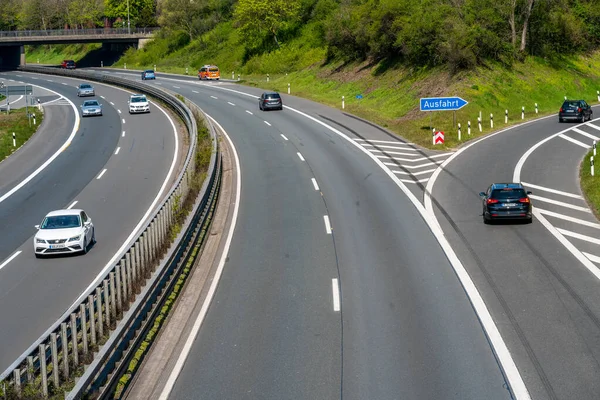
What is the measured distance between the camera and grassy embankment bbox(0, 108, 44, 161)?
49.0 meters

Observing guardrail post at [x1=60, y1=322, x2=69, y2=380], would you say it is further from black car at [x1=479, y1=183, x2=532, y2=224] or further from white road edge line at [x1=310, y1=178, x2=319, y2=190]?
white road edge line at [x1=310, y1=178, x2=319, y2=190]

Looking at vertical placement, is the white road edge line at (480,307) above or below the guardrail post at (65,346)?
below

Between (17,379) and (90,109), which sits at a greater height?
(17,379)

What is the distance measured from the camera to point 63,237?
81.1ft

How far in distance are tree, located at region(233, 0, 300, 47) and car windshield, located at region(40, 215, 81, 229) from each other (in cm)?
7694

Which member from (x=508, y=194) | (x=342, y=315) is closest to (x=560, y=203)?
(x=508, y=194)

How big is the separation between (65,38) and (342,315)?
379ft

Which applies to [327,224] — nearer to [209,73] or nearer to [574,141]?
[574,141]

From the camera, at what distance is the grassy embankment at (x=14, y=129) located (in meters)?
49.0

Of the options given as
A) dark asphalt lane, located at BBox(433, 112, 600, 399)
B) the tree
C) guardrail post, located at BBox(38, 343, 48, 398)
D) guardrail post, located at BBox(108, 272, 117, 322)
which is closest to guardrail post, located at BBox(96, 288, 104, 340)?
guardrail post, located at BBox(108, 272, 117, 322)

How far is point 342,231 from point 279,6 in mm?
79429

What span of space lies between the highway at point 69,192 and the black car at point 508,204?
40.9 feet

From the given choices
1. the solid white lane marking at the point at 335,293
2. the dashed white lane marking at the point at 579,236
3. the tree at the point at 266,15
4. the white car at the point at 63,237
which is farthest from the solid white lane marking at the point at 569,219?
the tree at the point at 266,15

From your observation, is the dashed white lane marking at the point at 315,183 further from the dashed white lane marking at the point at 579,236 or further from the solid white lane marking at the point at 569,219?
the dashed white lane marking at the point at 579,236
